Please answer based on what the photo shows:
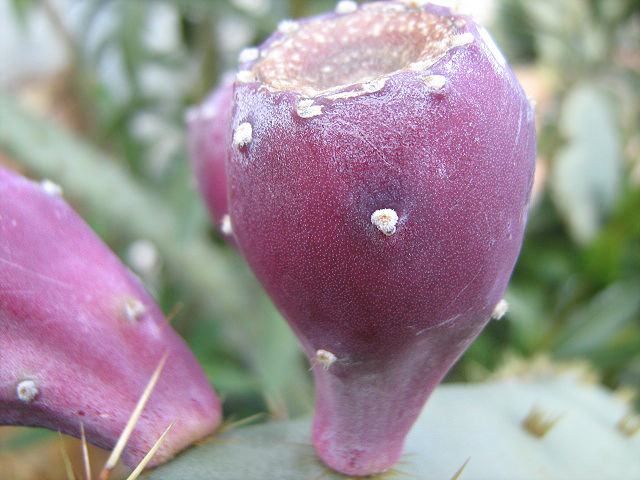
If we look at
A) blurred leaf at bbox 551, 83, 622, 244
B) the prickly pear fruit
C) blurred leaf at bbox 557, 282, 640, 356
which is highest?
the prickly pear fruit

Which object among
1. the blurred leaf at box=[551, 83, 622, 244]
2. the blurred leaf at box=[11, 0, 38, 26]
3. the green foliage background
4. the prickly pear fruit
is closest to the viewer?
the prickly pear fruit

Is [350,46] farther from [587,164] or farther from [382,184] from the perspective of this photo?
[587,164]

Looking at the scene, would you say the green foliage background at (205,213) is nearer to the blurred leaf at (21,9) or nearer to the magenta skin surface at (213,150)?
the blurred leaf at (21,9)

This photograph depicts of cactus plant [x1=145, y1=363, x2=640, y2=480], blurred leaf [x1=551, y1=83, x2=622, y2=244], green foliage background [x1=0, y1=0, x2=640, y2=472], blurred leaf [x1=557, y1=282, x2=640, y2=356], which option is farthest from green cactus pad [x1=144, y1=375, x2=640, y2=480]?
blurred leaf [x1=551, y1=83, x2=622, y2=244]

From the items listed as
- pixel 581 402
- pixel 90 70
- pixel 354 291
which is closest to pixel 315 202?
pixel 354 291

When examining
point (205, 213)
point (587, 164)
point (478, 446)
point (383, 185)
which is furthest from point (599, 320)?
point (383, 185)

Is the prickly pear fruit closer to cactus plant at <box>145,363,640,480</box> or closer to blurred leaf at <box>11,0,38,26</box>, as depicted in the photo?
cactus plant at <box>145,363,640,480</box>
